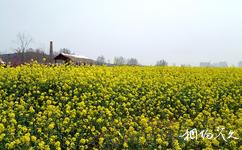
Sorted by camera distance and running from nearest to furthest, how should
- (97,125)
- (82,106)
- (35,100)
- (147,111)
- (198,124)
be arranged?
(198,124) → (97,125) → (82,106) → (147,111) → (35,100)

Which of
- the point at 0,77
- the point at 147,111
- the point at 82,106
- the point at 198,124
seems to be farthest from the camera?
the point at 0,77

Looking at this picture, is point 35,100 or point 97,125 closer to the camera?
point 97,125

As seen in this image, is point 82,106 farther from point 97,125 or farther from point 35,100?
point 35,100

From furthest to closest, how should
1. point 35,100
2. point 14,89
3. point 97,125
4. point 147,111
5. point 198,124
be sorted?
→ point 14,89 < point 35,100 < point 147,111 < point 97,125 < point 198,124

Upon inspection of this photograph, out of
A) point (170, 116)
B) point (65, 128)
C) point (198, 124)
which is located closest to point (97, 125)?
point (65, 128)

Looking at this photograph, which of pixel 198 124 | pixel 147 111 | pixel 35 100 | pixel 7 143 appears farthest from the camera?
pixel 35 100

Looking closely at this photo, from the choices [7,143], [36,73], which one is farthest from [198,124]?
[36,73]

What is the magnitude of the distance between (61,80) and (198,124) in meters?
4.02

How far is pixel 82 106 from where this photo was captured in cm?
577

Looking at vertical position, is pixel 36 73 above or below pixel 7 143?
above

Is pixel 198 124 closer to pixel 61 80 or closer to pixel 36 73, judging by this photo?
pixel 61 80

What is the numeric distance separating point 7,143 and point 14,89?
3.83 m

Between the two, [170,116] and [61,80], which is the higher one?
[61,80]

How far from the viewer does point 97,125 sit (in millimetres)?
5145
